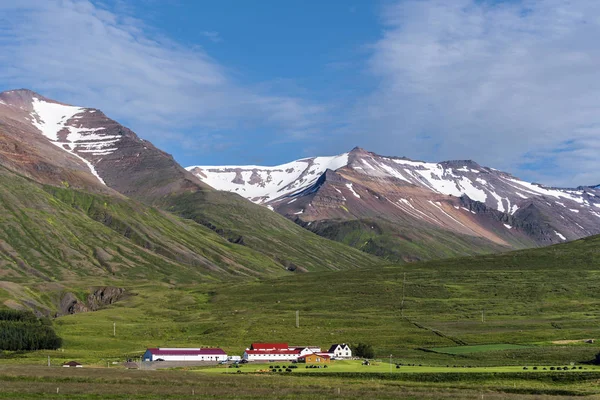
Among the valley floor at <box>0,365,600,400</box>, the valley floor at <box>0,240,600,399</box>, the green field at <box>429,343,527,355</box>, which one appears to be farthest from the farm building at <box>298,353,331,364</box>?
the valley floor at <box>0,365,600,400</box>

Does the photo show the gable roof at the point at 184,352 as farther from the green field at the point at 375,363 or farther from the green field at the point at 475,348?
the green field at the point at 475,348

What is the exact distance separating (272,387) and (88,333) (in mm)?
105967

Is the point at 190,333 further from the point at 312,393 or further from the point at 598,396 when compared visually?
the point at 598,396

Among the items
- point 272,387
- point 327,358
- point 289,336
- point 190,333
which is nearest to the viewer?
point 272,387

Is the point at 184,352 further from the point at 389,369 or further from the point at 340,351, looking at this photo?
the point at 389,369

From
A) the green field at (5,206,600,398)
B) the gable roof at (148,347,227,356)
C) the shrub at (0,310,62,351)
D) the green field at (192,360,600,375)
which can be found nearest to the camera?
the green field at (5,206,600,398)

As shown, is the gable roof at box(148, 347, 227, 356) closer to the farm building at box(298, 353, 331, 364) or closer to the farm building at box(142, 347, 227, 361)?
the farm building at box(142, 347, 227, 361)

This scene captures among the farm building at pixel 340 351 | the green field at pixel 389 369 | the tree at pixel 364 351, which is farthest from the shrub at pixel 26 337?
the tree at pixel 364 351

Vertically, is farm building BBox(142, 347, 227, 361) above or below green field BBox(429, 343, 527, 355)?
above

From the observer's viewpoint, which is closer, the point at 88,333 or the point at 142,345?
the point at 142,345

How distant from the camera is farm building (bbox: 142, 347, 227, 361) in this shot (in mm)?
133875

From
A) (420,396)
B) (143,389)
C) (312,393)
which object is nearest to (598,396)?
(420,396)

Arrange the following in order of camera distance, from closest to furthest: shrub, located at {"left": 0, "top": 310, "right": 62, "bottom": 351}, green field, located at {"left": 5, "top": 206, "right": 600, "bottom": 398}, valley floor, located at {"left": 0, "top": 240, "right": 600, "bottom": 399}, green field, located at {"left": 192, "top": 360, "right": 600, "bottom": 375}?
valley floor, located at {"left": 0, "top": 240, "right": 600, "bottom": 399}
green field, located at {"left": 5, "top": 206, "right": 600, "bottom": 398}
green field, located at {"left": 192, "top": 360, "right": 600, "bottom": 375}
shrub, located at {"left": 0, "top": 310, "right": 62, "bottom": 351}

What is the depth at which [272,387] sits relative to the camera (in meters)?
85.5
